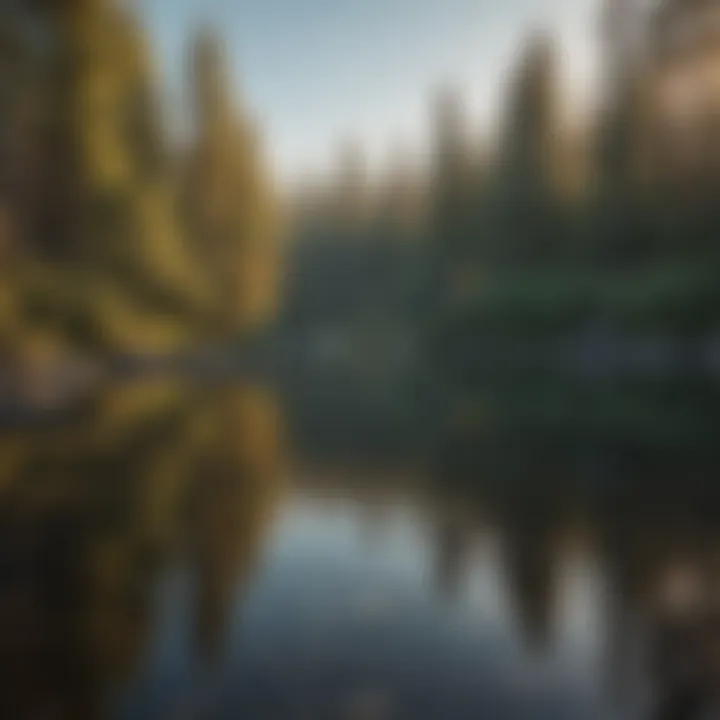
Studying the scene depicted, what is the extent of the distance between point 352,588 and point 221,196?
1407 inches

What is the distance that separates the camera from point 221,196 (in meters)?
39.3

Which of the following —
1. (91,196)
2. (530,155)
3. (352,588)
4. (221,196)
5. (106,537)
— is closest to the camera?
(352,588)

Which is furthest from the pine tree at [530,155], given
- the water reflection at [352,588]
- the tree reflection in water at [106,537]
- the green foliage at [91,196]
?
the water reflection at [352,588]

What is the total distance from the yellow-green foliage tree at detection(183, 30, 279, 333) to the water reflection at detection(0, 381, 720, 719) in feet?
94.4

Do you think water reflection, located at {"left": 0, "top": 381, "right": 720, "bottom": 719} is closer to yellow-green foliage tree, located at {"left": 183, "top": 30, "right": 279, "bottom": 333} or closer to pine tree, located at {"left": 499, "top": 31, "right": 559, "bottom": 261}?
yellow-green foliage tree, located at {"left": 183, "top": 30, "right": 279, "bottom": 333}

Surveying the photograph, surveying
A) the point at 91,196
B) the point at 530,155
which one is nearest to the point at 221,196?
the point at 91,196

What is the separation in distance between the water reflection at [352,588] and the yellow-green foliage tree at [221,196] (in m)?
28.8

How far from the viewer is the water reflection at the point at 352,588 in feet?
13.7

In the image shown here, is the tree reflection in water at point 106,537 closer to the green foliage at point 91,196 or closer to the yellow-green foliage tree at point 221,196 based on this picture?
the green foliage at point 91,196

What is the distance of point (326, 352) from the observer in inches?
1916

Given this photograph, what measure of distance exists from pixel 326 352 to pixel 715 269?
2539cm

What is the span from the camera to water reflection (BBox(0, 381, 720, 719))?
4172 mm

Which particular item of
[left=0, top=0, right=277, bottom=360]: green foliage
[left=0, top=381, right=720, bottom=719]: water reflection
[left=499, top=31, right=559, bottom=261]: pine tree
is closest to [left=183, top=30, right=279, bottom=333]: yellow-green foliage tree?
[left=0, top=0, right=277, bottom=360]: green foliage

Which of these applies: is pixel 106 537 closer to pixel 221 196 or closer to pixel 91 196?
pixel 91 196
